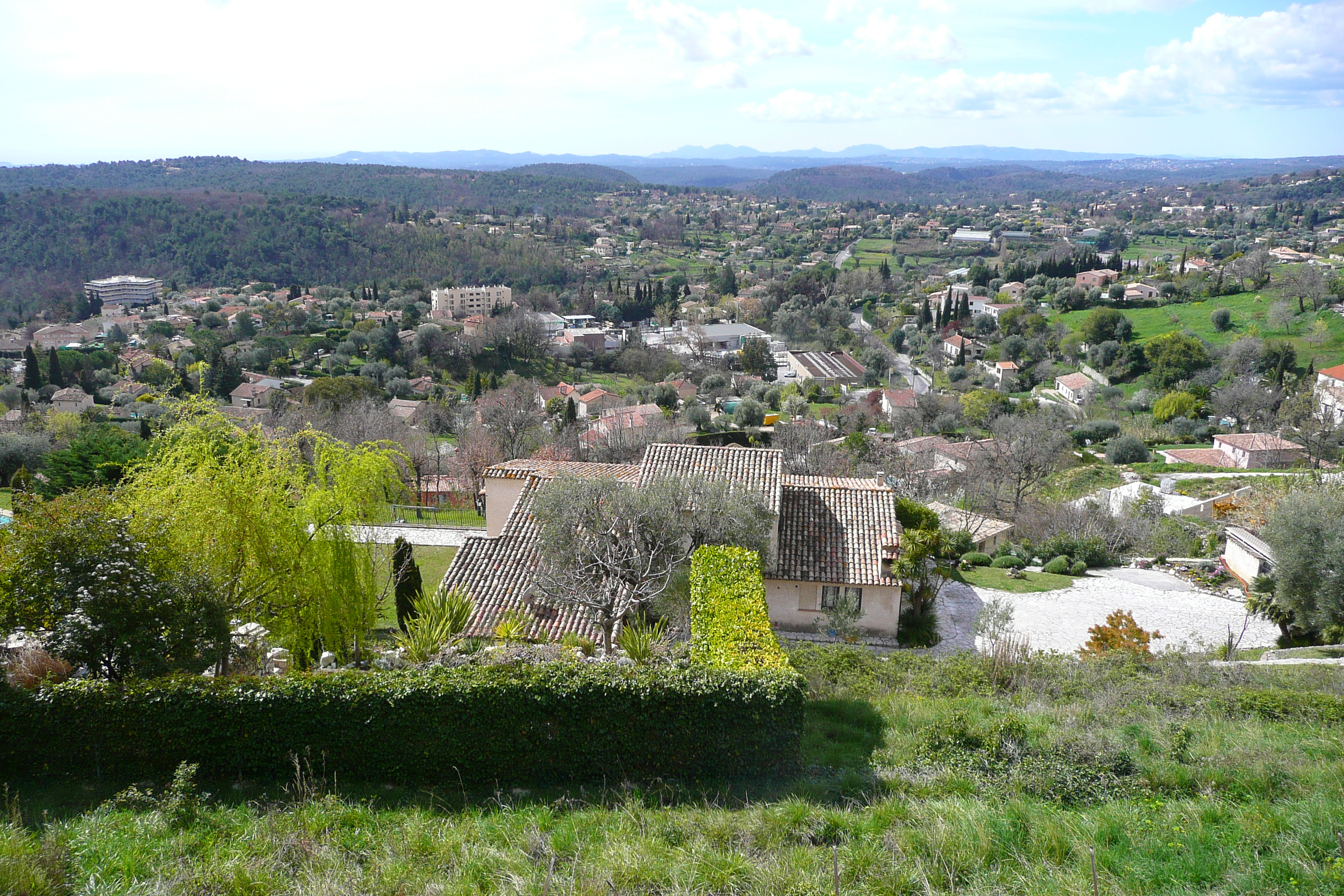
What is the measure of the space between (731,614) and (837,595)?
561 cm

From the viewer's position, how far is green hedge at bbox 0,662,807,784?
7125 millimetres

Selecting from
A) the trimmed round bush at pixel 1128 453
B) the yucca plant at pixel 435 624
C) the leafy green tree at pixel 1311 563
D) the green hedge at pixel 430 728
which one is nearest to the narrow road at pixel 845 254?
the trimmed round bush at pixel 1128 453

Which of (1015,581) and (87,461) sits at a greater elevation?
(87,461)

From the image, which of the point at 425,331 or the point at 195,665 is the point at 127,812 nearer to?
the point at 195,665

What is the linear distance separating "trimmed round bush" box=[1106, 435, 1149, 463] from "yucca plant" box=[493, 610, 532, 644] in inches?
1488

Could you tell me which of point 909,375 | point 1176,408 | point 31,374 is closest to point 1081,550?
point 1176,408

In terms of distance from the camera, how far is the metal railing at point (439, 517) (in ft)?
76.0

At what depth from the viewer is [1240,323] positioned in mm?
66125

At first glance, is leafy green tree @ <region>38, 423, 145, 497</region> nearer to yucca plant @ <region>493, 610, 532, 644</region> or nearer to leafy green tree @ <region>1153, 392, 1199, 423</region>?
yucca plant @ <region>493, 610, 532, 644</region>

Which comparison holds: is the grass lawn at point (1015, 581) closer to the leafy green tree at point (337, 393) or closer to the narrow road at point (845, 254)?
the leafy green tree at point (337, 393)

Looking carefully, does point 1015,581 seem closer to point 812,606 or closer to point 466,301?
point 812,606

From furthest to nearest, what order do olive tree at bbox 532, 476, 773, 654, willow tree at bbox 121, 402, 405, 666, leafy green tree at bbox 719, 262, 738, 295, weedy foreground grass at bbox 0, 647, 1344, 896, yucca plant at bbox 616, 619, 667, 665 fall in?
leafy green tree at bbox 719, 262, 738, 295, olive tree at bbox 532, 476, 773, 654, willow tree at bbox 121, 402, 405, 666, yucca plant at bbox 616, 619, 667, 665, weedy foreground grass at bbox 0, 647, 1344, 896

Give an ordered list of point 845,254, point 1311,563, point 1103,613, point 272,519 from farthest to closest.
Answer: point 845,254
point 1103,613
point 1311,563
point 272,519

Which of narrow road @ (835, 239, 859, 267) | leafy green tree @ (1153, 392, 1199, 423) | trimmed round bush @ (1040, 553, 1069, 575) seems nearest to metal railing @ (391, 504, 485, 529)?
trimmed round bush @ (1040, 553, 1069, 575)
